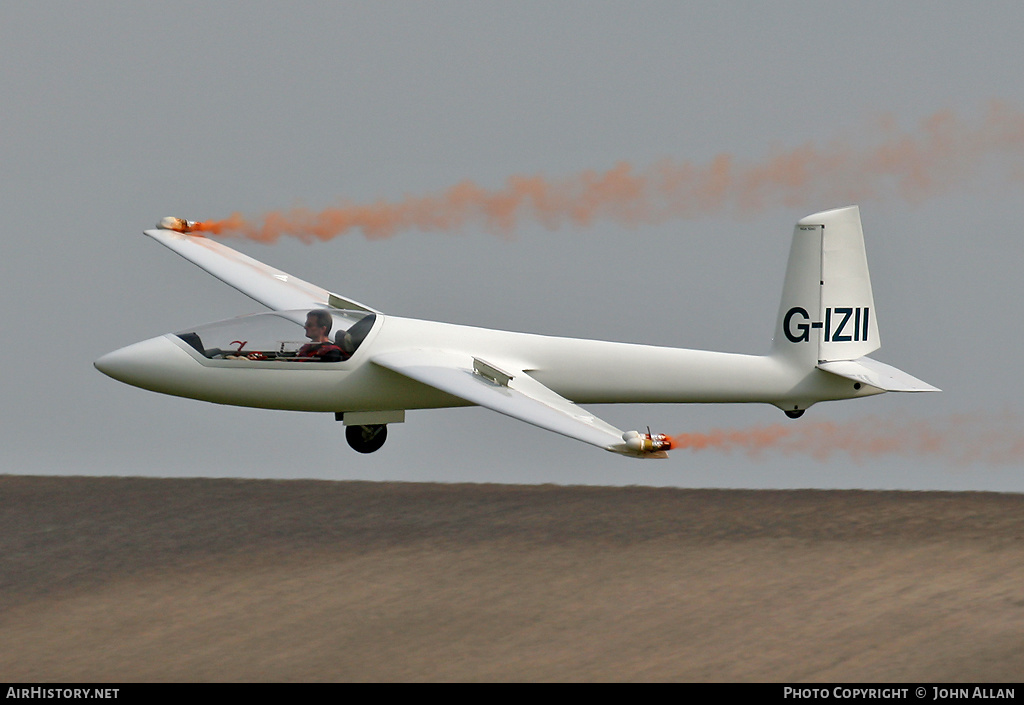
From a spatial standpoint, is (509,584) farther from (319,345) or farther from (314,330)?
(314,330)

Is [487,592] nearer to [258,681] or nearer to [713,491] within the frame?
[258,681]

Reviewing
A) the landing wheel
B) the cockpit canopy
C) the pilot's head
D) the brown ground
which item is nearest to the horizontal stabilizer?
the brown ground

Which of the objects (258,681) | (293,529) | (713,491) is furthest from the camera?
(713,491)

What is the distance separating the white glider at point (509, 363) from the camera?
Result: 22828 mm

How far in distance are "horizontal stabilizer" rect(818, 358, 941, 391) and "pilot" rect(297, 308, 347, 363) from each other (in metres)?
8.32

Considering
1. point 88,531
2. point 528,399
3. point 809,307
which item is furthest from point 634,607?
point 88,531

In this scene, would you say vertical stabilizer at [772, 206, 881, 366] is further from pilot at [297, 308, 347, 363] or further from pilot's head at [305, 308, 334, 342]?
pilot's head at [305, 308, 334, 342]

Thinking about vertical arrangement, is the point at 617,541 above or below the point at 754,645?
above

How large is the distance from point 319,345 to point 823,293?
8.71 metres

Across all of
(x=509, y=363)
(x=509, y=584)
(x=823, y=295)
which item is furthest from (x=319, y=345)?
(x=823, y=295)

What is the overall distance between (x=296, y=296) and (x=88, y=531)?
276 inches

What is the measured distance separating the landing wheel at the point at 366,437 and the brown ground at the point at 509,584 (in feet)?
7.08

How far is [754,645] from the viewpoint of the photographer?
20938 mm
